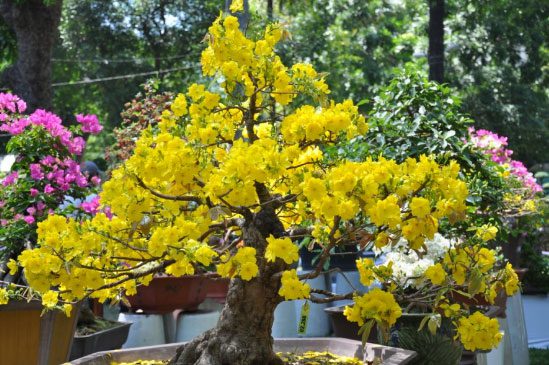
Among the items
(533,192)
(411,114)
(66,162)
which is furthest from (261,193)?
(533,192)

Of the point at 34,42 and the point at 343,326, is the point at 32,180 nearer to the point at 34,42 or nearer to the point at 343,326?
the point at 343,326

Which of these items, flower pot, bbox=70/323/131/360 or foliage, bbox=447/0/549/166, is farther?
foliage, bbox=447/0/549/166

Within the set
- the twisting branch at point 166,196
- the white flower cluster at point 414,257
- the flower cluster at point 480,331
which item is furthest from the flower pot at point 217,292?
the flower cluster at point 480,331

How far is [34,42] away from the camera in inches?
332

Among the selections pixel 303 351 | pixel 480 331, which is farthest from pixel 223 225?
pixel 480 331

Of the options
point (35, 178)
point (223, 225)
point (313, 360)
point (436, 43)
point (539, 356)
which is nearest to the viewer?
point (223, 225)

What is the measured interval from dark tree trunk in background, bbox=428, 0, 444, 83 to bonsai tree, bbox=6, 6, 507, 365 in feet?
25.0

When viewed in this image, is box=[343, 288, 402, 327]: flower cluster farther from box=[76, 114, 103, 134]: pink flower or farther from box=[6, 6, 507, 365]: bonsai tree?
box=[76, 114, 103, 134]: pink flower

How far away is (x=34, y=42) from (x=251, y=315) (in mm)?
6553

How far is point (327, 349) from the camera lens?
3.11 metres

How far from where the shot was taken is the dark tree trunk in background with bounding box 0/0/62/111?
830cm

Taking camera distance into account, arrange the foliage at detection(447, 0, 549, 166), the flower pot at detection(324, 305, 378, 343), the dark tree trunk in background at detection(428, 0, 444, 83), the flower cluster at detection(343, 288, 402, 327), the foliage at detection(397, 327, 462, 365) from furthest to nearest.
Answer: the foliage at detection(447, 0, 549, 166), the dark tree trunk in background at detection(428, 0, 444, 83), the flower pot at detection(324, 305, 378, 343), the foliage at detection(397, 327, 462, 365), the flower cluster at detection(343, 288, 402, 327)

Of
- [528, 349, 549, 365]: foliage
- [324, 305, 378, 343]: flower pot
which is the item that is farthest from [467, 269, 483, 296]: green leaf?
[528, 349, 549, 365]: foliage

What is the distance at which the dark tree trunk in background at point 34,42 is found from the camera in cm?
830
